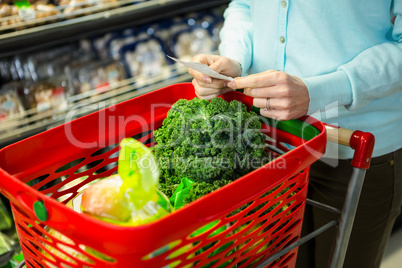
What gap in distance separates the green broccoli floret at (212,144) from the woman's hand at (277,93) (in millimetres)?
43

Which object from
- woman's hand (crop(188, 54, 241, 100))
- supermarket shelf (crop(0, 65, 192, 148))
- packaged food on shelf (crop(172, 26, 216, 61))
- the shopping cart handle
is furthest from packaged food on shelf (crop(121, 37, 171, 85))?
the shopping cart handle

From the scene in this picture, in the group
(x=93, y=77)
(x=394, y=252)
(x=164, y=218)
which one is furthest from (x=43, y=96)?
(x=394, y=252)

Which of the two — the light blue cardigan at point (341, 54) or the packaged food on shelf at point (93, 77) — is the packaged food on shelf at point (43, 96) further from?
the light blue cardigan at point (341, 54)

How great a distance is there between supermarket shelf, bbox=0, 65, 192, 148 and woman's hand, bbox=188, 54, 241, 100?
56cm

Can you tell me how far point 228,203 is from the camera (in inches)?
21.3

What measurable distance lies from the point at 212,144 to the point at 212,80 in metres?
0.20

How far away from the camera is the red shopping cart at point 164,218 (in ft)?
1.57

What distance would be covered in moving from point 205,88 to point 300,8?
0.35 m

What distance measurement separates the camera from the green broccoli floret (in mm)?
729

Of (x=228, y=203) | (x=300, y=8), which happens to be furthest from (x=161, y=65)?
(x=228, y=203)

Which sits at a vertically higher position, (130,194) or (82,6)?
(82,6)

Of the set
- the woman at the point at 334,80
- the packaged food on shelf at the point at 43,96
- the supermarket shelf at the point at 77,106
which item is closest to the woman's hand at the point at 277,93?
the woman at the point at 334,80

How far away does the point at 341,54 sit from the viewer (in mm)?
969

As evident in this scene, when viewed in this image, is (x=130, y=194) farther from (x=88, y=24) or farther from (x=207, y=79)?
(x=88, y=24)
